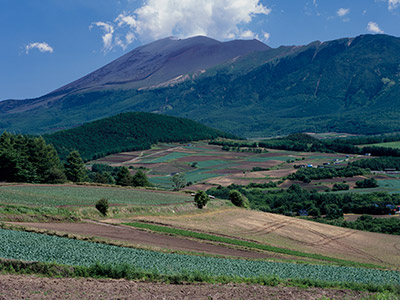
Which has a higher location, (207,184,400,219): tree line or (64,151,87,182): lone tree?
(64,151,87,182): lone tree

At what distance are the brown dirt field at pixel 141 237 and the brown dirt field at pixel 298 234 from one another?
235 inches

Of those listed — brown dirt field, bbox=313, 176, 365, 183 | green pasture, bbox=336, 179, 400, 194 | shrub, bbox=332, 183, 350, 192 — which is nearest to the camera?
green pasture, bbox=336, 179, 400, 194

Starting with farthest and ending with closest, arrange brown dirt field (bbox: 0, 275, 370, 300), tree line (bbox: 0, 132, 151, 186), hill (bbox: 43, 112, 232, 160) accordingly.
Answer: hill (bbox: 43, 112, 232, 160), tree line (bbox: 0, 132, 151, 186), brown dirt field (bbox: 0, 275, 370, 300)

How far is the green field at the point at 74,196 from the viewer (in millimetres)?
42225

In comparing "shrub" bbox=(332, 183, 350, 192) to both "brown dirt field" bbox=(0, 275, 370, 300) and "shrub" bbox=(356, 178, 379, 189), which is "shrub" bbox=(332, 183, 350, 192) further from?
"brown dirt field" bbox=(0, 275, 370, 300)

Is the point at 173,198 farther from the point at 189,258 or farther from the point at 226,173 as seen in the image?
the point at 226,173

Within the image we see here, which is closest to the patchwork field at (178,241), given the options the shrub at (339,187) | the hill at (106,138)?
the shrub at (339,187)

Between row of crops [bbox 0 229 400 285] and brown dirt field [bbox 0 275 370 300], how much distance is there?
2441 mm

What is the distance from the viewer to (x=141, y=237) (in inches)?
1342

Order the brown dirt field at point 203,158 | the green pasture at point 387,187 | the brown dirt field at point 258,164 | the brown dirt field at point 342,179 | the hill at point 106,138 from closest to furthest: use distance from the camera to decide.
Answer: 1. the green pasture at point 387,187
2. the brown dirt field at point 342,179
3. the brown dirt field at point 258,164
4. the brown dirt field at point 203,158
5. the hill at point 106,138

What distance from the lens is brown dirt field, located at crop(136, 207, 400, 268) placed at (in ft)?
137

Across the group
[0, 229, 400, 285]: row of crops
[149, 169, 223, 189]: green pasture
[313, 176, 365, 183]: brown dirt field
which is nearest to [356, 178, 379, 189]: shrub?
[313, 176, 365, 183]: brown dirt field

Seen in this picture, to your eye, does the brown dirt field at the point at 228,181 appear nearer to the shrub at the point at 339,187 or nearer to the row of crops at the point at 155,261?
the shrub at the point at 339,187

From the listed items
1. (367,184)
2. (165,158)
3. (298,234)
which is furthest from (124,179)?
(165,158)
